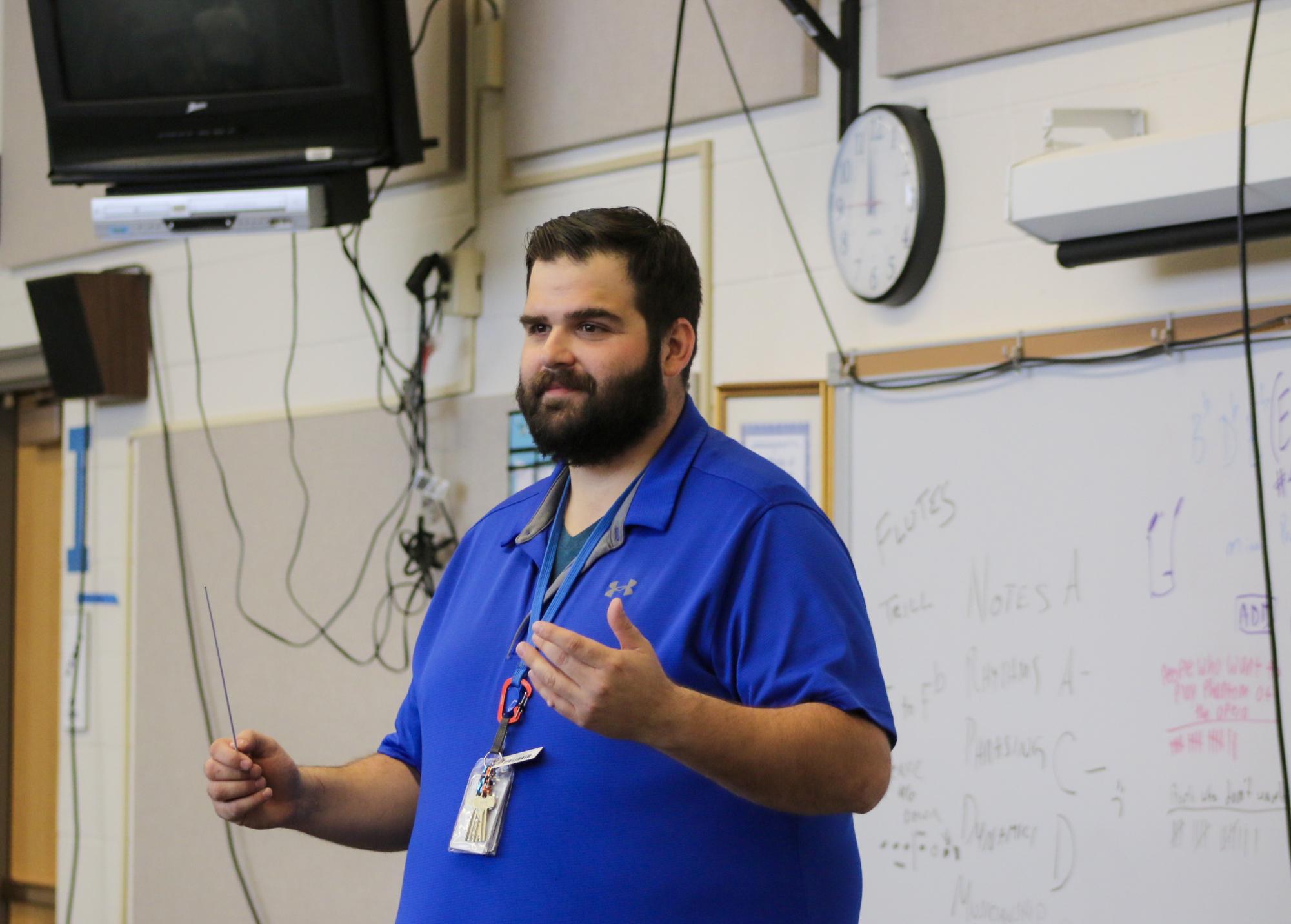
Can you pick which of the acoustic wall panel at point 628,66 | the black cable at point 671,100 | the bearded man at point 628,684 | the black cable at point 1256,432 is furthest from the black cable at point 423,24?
the black cable at point 1256,432

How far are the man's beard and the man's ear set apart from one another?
1.1 inches

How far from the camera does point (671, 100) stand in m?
2.53

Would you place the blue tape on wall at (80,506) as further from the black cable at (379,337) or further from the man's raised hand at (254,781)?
the man's raised hand at (254,781)

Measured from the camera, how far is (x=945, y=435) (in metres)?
2.22

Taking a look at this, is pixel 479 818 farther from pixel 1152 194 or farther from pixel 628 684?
pixel 1152 194

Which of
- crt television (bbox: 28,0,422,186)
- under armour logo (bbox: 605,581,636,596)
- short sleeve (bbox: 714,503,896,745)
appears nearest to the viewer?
short sleeve (bbox: 714,503,896,745)

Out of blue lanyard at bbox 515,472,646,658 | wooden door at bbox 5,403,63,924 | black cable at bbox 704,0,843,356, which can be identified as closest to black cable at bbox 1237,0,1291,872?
black cable at bbox 704,0,843,356

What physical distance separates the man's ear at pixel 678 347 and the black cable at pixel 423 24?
69.6 inches

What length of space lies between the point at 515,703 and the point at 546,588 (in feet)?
0.45

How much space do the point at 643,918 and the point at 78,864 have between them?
2.98 meters

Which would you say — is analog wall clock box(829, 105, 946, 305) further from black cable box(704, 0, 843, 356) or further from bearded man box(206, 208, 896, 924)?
bearded man box(206, 208, 896, 924)

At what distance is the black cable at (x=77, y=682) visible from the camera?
12.0ft

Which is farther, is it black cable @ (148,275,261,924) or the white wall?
black cable @ (148,275,261,924)

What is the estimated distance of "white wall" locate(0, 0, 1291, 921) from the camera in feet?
6.61
